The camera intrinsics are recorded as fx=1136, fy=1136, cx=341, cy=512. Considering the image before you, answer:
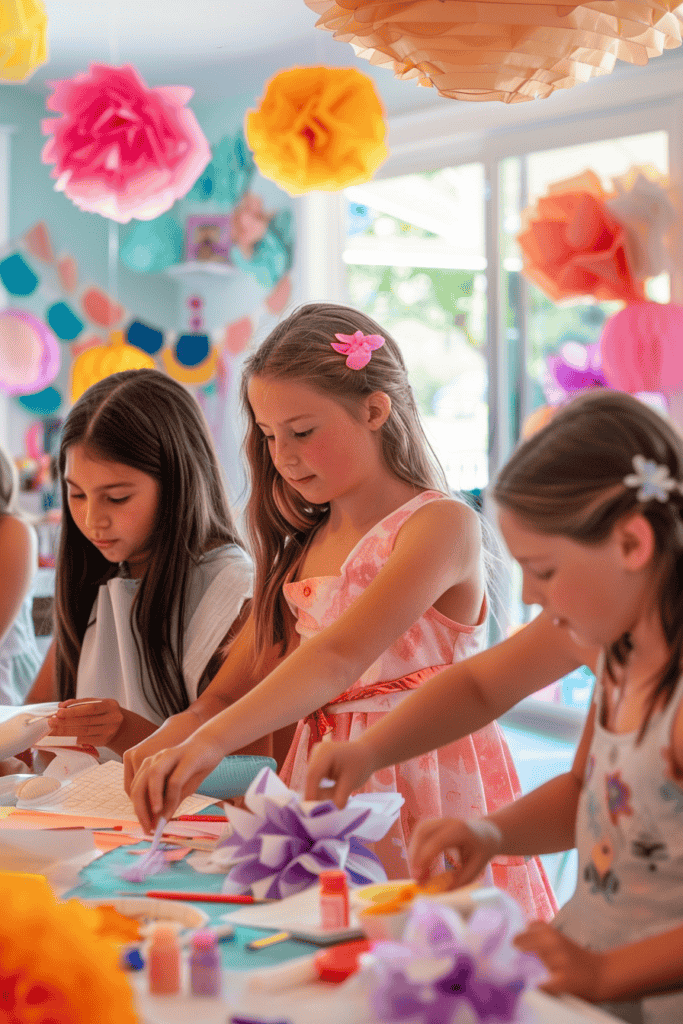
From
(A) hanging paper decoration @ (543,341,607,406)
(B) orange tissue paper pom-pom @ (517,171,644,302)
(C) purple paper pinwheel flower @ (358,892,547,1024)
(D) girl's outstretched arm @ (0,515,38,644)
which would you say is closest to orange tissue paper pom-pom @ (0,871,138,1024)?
(C) purple paper pinwheel flower @ (358,892,547,1024)

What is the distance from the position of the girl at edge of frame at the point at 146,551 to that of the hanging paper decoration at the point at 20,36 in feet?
2.31

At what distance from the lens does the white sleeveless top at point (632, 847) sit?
87 cm

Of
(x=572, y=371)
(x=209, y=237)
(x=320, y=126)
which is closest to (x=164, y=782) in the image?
(x=320, y=126)

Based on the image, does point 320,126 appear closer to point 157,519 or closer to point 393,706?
point 157,519

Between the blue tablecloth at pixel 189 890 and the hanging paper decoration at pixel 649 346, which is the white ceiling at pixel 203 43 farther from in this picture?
the blue tablecloth at pixel 189 890

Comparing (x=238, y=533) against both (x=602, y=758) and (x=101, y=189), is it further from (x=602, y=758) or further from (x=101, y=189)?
(x=101, y=189)

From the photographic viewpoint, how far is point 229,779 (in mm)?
1311

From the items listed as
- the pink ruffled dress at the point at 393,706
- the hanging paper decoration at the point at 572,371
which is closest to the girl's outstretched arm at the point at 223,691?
the pink ruffled dress at the point at 393,706

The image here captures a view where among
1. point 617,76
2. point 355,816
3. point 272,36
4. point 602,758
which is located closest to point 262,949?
point 355,816

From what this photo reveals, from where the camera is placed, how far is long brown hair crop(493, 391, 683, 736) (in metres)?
0.89

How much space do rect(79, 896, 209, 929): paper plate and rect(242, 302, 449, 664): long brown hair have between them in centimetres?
66

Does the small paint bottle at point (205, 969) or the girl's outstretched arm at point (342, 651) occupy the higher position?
the girl's outstretched arm at point (342, 651)

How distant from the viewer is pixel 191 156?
9.14 ft

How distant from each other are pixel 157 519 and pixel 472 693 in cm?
77
